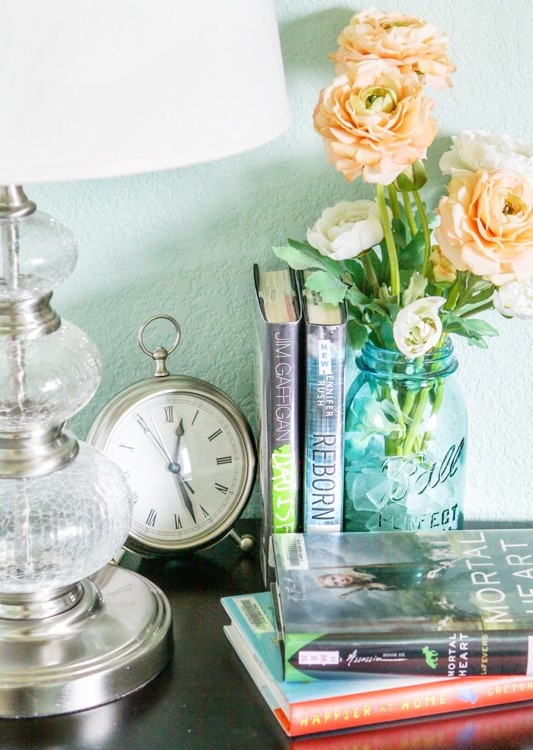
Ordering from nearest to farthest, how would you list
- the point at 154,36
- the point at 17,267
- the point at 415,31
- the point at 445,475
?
1. the point at 154,36
2. the point at 17,267
3. the point at 415,31
4. the point at 445,475

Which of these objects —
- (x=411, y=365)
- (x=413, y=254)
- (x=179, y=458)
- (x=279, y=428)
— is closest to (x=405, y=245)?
(x=413, y=254)

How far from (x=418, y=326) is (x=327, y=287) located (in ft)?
0.35

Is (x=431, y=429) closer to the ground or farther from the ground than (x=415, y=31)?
closer to the ground

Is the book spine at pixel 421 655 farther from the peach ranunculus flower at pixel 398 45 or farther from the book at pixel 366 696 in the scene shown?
the peach ranunculus flower at pixel 398 45

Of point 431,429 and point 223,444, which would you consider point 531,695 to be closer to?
point 431,429

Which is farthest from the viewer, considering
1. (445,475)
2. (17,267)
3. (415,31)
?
(445,475)

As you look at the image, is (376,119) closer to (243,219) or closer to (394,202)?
(394,202)

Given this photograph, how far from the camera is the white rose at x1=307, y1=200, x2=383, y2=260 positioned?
93 cm

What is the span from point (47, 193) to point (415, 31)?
42cm

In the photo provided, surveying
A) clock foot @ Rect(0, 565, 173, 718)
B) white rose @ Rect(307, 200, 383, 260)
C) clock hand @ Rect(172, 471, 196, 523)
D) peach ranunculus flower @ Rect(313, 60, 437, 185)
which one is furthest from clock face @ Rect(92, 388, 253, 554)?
peach ranunculus flower @ Rect(313, 60, 437, 185)

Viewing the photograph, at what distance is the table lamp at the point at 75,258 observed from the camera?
0.59 metres

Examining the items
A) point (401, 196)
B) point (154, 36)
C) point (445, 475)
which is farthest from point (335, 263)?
point (154, 36)

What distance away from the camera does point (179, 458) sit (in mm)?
1050

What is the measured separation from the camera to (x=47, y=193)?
3.44 ft
